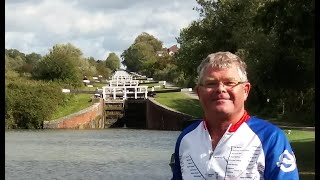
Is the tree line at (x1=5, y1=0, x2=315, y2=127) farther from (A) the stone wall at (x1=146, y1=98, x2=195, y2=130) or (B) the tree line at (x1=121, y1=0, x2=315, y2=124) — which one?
(A) the stone wall at (x1=146, y1=98, x2=195, y2=130)

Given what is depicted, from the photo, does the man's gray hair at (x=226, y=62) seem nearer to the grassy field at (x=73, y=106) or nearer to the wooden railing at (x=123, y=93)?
the grassy field at (x=73, y=106)

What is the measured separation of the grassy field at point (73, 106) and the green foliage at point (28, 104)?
2.10 feet

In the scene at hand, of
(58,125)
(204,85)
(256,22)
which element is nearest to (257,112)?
(58,125)

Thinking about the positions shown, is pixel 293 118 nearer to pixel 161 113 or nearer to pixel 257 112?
pixel 257 112

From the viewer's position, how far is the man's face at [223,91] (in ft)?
10.3

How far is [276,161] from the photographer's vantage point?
3.07 metres

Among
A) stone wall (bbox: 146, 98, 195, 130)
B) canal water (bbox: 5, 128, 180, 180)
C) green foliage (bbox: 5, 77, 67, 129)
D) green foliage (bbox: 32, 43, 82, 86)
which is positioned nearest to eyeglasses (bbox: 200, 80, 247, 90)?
canal water (bbox: 5, 128, 180, 180)

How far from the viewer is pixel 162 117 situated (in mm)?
48562

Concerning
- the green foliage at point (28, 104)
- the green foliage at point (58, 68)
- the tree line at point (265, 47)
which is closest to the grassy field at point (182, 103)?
the tree line at point (265, 47)

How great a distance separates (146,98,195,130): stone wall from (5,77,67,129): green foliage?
8.42 meters

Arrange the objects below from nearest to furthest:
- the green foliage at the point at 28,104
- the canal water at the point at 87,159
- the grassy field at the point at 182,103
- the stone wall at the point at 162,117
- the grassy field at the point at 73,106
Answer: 1. the canal water at the point at 87,159
2. the stone wall at the point at 162,117
3. the grassy field at the point at 182,103
4. the green foliage at the point at 28,104
5. the grassy field at the point at 73,106

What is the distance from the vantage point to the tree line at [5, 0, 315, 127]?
17.2 m

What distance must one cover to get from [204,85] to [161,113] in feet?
150

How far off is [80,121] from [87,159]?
23544 millimetres
